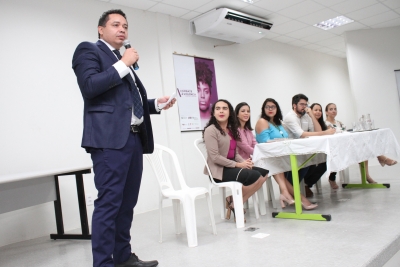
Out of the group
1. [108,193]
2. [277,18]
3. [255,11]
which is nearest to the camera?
[108,193]

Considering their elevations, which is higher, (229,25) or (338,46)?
(338,46)

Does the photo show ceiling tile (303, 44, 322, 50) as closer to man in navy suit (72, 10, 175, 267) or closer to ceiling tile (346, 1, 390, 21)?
ceiling tile (346, 1, 390, 21)

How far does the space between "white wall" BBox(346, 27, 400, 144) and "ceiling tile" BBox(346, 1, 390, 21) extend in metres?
0.77

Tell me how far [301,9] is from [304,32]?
4.08ft

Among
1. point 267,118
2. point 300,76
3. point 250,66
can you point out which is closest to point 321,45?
point 300,76

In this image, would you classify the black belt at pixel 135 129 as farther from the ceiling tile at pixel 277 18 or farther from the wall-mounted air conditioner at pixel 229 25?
the ceiling tile at pixel 277 18

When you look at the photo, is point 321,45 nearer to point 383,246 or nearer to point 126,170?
point 383,246

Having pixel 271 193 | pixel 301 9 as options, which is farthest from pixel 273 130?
pixel 301 9

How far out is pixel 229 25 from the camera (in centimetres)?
470

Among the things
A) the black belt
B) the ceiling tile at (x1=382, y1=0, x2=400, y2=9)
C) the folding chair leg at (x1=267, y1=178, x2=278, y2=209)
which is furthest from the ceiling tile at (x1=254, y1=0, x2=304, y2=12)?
the black belt

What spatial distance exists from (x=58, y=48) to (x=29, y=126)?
2.88ft

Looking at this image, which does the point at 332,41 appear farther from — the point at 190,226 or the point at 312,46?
the point at 190,226

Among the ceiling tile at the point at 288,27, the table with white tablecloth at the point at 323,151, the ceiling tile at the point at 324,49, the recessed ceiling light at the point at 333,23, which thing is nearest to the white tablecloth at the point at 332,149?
the table with white tablecloth at the point at 323,151

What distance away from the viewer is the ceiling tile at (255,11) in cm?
475
